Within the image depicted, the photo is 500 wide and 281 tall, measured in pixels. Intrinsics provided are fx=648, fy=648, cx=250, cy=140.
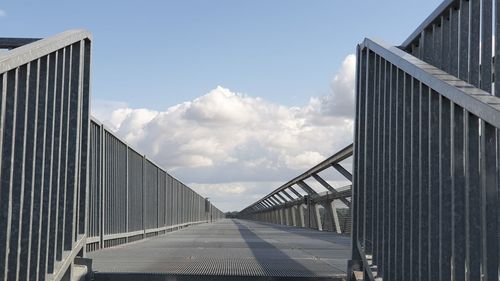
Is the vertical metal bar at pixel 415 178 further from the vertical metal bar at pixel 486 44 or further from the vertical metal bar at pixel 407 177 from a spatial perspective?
the vertical metal bar at pixel 486 44

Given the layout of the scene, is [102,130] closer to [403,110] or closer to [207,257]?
[207,257]

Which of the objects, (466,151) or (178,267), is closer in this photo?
(466,151)

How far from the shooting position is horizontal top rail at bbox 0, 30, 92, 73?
3979 millimetres

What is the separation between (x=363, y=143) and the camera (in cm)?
636

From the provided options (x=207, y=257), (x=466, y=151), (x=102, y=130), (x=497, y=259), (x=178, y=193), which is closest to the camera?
(x=497, y=259)

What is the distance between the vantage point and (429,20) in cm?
496

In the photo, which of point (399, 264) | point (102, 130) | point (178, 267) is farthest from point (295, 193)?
point (399, 264)

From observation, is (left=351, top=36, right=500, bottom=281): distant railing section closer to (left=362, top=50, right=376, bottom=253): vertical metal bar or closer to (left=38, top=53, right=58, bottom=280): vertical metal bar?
(left=362, top=50, right=376, bottom=253): vertical metal bar

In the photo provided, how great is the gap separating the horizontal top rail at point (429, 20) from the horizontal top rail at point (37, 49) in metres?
2.84

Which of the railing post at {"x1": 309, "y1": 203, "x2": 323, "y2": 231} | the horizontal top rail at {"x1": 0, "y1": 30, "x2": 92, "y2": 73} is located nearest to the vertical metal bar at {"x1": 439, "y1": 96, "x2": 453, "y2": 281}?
the horizontal top rail at {"x1": 0, "y1": 30, "x2": 92, "y2": 73}

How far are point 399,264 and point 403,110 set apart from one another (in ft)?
3.68

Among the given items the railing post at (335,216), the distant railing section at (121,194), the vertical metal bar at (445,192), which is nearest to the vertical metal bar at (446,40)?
the vertical metal bar at (445,192)

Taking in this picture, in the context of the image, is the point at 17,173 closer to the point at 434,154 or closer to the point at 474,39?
the point at 434,154

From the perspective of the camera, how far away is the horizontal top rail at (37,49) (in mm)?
3979
